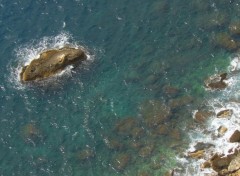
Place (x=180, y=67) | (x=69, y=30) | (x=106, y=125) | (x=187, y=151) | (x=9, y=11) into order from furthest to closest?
1. (x=9, y=11)
2. (x=69, y=30)
3. (x=180, y=67)
4. (x=106, y=125)
5. (x=187, y=151)

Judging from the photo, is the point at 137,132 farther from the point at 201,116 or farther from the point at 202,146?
the point at 201,116

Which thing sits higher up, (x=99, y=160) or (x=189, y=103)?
(x=189, y=103)

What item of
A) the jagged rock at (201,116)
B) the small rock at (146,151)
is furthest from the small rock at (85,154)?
the jagged rock at (201,116)

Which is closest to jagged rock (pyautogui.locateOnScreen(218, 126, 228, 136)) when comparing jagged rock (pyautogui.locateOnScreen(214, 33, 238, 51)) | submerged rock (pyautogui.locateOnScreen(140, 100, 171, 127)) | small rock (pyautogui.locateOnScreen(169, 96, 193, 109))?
small rock (pyautogui.locateOnScreen(169, 96, 193, 109))

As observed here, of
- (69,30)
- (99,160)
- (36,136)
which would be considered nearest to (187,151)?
(99,160)

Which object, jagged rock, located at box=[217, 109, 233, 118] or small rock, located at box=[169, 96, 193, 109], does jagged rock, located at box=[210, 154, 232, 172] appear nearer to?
jagged rock, located at box=[217, 109, 233, 118]

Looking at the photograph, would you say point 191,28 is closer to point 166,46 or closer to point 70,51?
point 166,46

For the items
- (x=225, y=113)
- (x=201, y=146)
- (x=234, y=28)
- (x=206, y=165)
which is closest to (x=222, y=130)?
(x=225, y=113)
